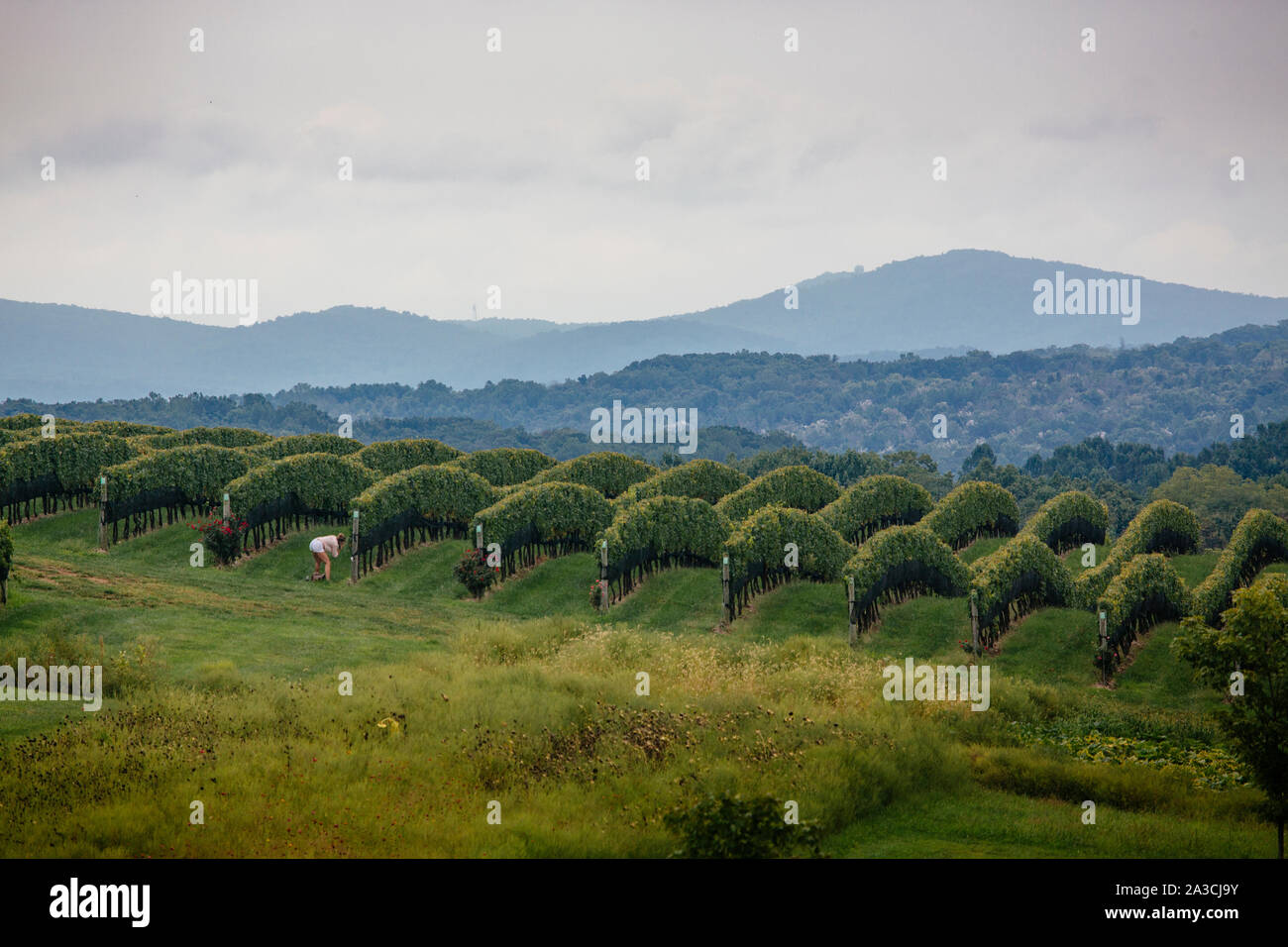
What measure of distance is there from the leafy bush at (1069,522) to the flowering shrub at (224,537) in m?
31.5

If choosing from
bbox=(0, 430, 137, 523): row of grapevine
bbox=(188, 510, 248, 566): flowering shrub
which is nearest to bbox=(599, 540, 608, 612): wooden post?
bbox=(188, 510, 248, 566): flowering shrub

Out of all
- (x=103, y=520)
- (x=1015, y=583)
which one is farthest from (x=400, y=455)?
(x=1015, y=583)

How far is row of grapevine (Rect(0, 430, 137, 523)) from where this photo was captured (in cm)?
3984

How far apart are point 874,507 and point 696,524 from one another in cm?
1176

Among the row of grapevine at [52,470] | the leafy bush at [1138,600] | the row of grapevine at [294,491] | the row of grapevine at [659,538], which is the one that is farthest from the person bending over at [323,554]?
the leafy bush at [1138,600]

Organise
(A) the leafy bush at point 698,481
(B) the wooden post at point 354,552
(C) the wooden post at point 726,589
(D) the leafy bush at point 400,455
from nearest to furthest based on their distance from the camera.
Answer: (C) the wooden post at point 726,589 → (B) the wooden post at point 354,552 → (A) the leafy bush at point 698,481 → (D) the leafy bush at point 400,455

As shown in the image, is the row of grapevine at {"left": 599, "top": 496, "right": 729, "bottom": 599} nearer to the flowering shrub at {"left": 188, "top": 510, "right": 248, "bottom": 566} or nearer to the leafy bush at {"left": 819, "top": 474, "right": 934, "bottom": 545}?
the leafy bush at {"left": 819, "top": 474, "right": 934, "bottom": 545}

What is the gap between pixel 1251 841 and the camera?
16234 millimetres

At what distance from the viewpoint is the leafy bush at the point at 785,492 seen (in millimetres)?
42750

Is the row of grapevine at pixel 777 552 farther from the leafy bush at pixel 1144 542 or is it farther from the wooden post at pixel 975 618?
the leafy bush at pixel 1144 542
